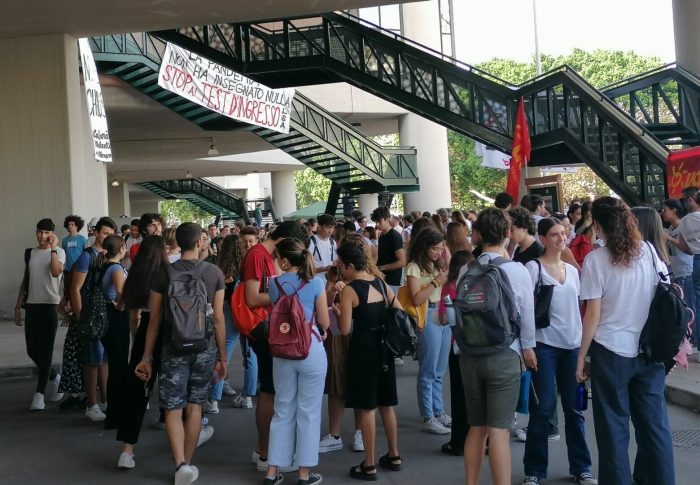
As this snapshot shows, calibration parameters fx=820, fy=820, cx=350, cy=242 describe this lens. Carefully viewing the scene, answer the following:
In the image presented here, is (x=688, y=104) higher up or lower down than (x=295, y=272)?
higher up

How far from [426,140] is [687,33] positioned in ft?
33.7

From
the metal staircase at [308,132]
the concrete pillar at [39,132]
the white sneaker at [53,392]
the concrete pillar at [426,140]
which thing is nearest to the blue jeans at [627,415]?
the white sneaker at [53,392]

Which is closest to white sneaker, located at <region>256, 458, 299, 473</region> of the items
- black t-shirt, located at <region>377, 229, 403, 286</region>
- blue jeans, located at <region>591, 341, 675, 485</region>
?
blue jeans, located at <region>591, 341, 675, 485</region>

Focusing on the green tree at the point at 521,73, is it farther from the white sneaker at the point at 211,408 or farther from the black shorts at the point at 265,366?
the black shorts at the point at 265,366

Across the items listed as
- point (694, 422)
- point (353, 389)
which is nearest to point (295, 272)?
point (353, 389)

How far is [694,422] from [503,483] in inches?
126

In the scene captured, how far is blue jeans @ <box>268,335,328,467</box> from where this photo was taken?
5.96m

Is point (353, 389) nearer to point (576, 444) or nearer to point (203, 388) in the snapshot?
point (203, 388)

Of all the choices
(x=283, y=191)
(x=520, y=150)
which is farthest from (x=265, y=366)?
(x=283, y=191)

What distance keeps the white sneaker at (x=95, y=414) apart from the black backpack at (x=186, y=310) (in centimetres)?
276

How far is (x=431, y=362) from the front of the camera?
7480 mm

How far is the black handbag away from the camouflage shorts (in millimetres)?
2464

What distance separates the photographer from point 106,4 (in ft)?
42.1

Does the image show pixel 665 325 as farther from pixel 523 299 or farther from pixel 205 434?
pixel 205 434
